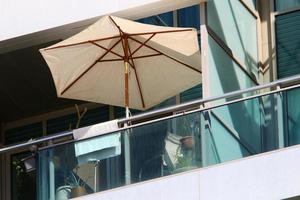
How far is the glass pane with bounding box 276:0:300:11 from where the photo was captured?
73.3ft

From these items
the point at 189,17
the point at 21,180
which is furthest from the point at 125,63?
the point at 21,180

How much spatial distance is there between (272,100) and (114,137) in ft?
6.55

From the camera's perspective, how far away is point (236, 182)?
17922 millimetres

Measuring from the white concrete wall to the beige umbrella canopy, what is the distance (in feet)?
7.59

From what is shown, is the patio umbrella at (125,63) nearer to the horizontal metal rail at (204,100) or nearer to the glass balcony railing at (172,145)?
the horizontal metal rail at (204,100)

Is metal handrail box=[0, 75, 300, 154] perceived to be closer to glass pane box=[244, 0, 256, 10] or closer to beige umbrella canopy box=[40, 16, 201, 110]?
beige umbrella canopy box=[40, 16, 201, 110]

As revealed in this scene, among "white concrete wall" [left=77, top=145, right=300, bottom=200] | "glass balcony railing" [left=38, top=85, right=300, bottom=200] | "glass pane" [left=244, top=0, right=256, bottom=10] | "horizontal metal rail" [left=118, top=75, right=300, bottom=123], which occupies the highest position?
"glass pane" [left=244, top=0, right=256, bottom=10]

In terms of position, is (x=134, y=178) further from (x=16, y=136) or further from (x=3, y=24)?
(x=16, y=136)

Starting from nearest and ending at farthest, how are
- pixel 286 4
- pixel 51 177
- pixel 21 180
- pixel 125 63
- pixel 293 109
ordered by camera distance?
pixel 293 109 < pixel 51 177 < pixel 125 63 < pixel 286 4 < pixel 21 180

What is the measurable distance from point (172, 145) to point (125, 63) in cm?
234

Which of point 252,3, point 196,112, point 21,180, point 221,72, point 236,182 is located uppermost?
point 252,3

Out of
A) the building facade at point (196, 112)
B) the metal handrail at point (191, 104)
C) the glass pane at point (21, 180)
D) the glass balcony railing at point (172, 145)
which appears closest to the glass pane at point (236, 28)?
the building facade at point (196, 112)

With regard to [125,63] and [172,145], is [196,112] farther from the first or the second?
[125,63]

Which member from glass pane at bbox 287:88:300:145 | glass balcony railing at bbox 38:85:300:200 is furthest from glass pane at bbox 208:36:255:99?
glass pane at bbox 287:88:300:145
